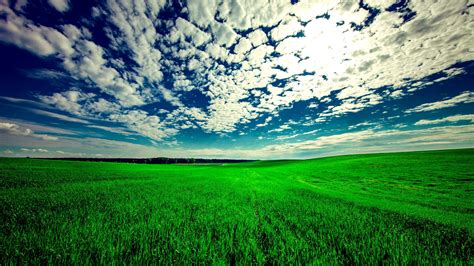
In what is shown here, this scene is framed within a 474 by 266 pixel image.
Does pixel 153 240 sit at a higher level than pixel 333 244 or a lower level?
higher

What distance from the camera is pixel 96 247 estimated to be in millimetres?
3164

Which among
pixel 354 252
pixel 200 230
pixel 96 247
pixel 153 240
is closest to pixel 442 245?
pixel 354 252

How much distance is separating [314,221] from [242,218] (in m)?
2.34

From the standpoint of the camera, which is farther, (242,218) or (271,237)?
(242,218)

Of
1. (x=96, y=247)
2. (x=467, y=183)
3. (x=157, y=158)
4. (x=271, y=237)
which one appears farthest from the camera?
(x=157, y=158)

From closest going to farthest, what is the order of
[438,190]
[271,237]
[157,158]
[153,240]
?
[153,240]
[271,237]
[438,190]
[157,158]

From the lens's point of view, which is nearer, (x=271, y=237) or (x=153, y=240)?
(x=153, y=240)

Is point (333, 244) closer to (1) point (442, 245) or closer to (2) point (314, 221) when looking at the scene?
(2) point (314, 221)

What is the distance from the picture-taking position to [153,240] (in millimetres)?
3727

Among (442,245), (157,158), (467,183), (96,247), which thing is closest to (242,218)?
(96,247)

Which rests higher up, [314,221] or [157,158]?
[157,158]

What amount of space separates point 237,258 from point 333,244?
7.78ft

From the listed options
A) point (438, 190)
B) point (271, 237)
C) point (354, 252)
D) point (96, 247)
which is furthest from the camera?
point (438, 190)

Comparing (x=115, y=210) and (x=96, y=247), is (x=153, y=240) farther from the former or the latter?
(x=115, y=210)
